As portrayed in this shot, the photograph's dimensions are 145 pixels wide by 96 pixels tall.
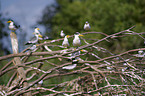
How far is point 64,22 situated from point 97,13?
13.8 ft

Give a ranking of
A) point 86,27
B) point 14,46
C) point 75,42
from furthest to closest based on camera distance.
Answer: point 86,27
point 14,46
point 75,42

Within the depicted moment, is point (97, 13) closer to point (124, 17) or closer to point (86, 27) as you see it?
point (124, 17)

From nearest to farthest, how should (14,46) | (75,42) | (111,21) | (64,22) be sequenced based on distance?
(75,42) → (14,46) → (111,21) → (64,22)

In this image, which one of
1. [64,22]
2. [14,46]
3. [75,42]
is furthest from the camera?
[64,22]

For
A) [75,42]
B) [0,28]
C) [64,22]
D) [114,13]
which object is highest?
[64,22]

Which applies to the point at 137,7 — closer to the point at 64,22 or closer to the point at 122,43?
the point at 122,43

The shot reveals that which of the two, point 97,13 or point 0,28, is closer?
point 0,28

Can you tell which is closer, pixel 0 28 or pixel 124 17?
pixel 0 28

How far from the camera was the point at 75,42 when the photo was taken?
132cm

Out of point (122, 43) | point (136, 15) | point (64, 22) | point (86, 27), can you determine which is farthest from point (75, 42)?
point (64, 22)

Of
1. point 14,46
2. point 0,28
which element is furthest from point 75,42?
point 0,28

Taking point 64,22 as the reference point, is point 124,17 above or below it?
below

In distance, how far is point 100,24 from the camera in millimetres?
8859

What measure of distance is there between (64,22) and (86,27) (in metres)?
11.4
